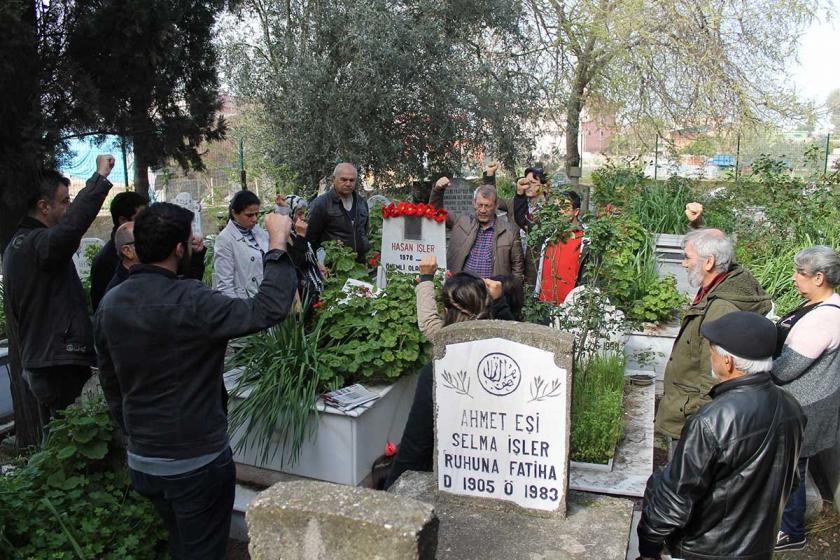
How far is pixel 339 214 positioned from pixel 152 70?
84.4 inches

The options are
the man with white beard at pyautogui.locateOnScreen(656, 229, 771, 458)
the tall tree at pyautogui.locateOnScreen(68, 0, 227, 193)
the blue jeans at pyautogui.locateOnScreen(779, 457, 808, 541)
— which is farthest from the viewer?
the tall tree at pyautogui.locateOnScreen(68, 0, 227, 193)

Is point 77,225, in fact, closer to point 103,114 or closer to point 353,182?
point 103,114

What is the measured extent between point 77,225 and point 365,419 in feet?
6.32

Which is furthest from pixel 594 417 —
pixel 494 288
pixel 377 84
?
pixel 377 84

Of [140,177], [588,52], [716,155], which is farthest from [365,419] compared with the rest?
[716,155]

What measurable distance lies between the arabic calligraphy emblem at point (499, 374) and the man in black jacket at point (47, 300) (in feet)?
7.00

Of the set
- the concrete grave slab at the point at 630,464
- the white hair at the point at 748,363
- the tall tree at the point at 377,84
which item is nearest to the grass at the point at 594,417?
the concrete grave slab at the point at 630,464

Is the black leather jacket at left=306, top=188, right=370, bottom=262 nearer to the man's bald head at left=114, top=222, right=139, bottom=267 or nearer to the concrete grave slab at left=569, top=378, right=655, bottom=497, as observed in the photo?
the man's bald head at left=114, top=222, right=139, bottom=267

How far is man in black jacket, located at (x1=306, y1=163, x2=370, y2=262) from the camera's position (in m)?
5.95

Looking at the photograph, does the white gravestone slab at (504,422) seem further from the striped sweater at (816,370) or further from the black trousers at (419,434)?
the striped sweater at (816,370)

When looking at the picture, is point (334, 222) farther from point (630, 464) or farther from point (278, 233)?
point (278, 233)

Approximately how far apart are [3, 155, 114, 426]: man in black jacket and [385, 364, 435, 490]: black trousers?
178cm

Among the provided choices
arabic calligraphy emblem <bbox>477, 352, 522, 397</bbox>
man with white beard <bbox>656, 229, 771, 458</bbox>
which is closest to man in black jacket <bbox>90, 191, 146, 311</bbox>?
arabic calligraphy emblem <bbox>477, 352, 522, 397</bbox>

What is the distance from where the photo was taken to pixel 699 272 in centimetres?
374
